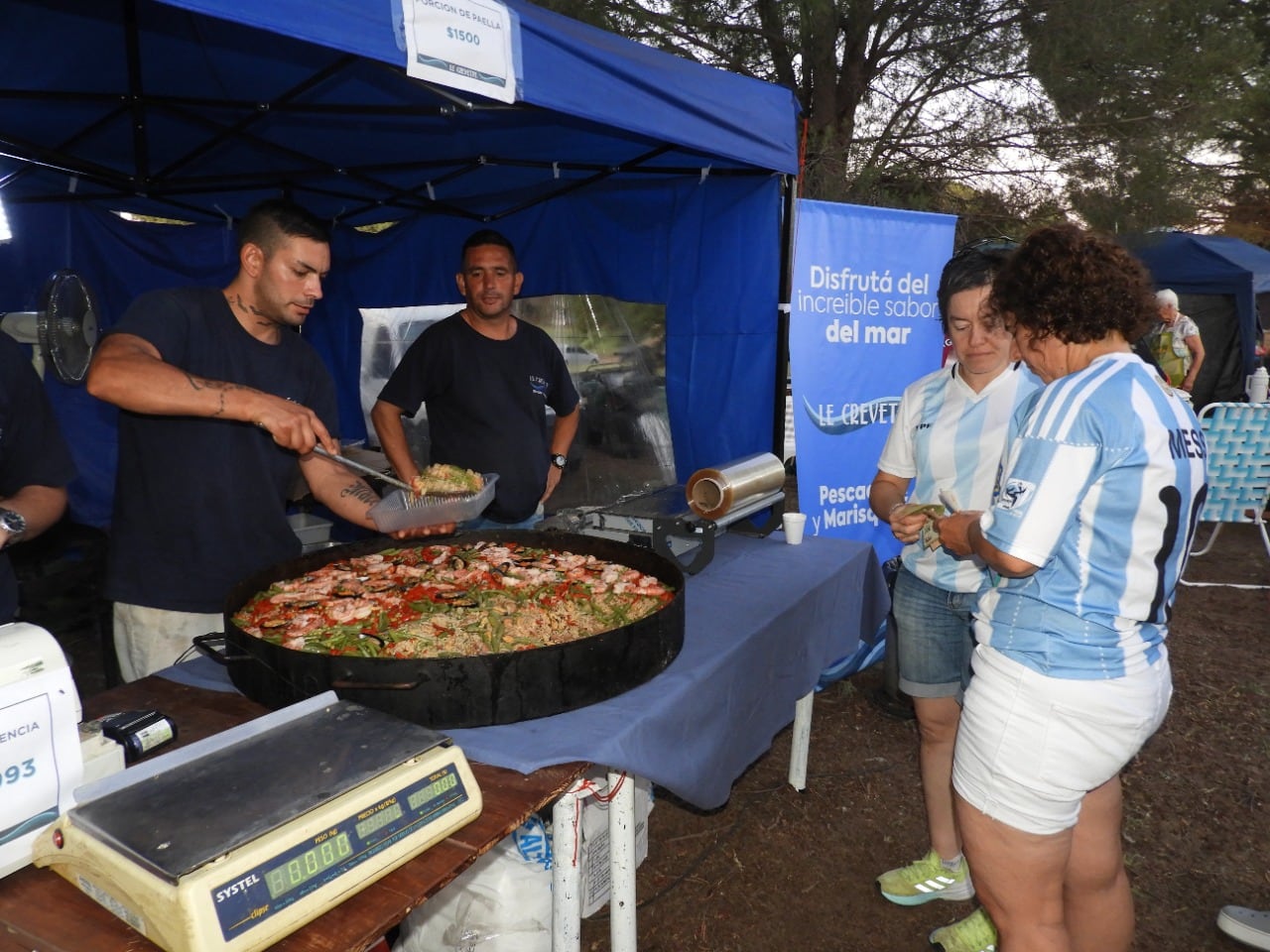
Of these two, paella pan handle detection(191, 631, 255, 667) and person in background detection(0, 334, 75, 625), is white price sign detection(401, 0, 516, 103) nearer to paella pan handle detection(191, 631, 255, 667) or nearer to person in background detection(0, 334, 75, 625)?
person in background detection(0, 334, 75, 625)

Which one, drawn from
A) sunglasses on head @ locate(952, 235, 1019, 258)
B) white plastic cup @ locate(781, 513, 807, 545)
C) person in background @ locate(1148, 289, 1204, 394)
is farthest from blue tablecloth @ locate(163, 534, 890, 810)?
person in background @ locate(1148, 289, 1204, 394)

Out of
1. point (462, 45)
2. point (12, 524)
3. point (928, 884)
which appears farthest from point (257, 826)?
point (928, 884)

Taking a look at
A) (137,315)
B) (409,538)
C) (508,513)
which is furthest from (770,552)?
(137,315)

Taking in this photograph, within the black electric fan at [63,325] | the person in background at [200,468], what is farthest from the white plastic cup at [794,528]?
the black electric fan at [63,325]

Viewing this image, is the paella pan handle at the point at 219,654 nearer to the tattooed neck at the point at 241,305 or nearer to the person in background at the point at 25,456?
the person in background at the point at 25,456

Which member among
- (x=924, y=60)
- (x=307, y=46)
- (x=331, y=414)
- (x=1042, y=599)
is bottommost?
(x=1042, y=599)

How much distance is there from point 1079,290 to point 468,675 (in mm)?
1651

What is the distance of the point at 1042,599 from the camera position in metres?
1.91

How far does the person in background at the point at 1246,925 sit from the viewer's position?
296 centimetres

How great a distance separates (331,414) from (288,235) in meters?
0.71

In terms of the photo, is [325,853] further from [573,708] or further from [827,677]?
[827,677]

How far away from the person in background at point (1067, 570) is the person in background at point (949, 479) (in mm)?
706

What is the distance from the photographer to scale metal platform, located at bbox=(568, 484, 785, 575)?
319 cm

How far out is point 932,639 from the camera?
115 inches
